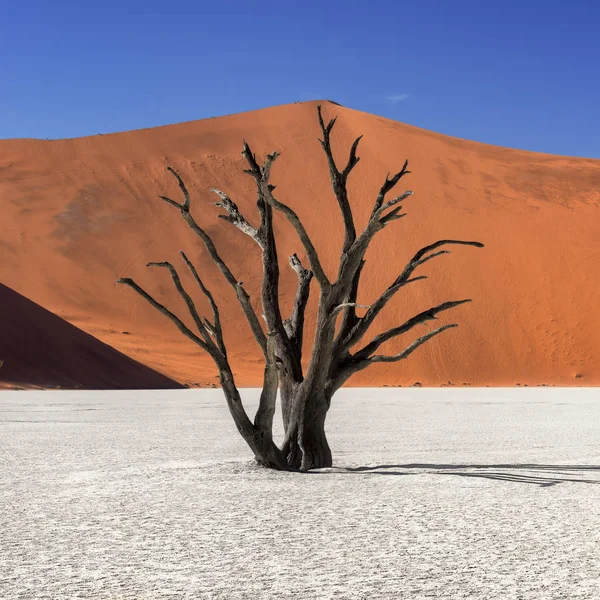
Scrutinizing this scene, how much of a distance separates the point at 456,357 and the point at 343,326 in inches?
1427

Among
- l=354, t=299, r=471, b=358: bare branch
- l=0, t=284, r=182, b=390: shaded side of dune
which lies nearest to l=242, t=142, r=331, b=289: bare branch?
l=354, t=299, r=471, b=358: bare branch

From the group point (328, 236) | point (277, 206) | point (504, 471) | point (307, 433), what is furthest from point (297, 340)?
point (328, 236)

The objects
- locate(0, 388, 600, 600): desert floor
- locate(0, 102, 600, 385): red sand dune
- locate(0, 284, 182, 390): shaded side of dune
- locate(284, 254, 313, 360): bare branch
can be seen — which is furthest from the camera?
locate(0, 102, 600, 385): red sand dune

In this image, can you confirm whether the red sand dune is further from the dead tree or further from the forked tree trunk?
the forked tree trunk

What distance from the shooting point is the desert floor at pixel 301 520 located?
4.19 meters

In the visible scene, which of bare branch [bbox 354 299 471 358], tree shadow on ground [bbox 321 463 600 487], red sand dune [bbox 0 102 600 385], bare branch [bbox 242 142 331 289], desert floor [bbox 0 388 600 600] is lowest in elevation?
desert floor [bbox 0 388 600 600]

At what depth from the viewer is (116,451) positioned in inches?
414

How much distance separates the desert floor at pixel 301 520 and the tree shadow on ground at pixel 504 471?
0.02 m

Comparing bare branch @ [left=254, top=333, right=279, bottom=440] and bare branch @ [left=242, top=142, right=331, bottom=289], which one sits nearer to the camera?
bare branch @ [left=242, top=142, right=331, bottom=289]

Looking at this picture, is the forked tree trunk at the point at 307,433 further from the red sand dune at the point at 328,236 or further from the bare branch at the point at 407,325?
the red sand dune at the point at 328,236

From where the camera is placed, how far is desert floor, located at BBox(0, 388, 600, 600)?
13.8ft

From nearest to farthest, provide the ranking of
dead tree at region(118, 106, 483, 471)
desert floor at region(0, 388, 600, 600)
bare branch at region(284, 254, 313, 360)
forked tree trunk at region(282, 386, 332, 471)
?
desert floor at region(0, 388, 600, 600)
dead tree at region(118, 106, 483, 471)
forked tree trunk at region(282, 386, 332, 471)
bare branch at region(284, 254, 313, 360)

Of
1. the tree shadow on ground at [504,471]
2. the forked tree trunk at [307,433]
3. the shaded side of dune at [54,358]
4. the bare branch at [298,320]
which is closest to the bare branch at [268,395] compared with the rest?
the forked tree trunk at [307,433]

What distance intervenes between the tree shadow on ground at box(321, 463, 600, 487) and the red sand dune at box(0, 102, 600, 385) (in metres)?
28.0
